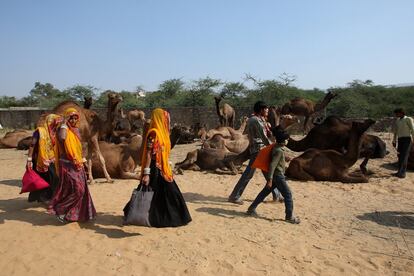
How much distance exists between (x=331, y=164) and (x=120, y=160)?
506 cm

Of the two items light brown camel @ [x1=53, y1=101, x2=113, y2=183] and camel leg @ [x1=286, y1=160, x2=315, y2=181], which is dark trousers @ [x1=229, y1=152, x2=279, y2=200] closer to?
camel leg @ [x1=286, y1=160, x2=315, y2=181]

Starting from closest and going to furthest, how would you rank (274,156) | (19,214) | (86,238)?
(86,238), (274,156), (19,214)

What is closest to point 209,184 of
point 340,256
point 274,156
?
point 274,156

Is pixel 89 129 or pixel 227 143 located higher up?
pixel 89 129

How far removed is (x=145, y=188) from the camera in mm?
5820

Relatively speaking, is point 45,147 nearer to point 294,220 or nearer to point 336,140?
point 294,220

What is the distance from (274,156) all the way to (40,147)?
4160 mm

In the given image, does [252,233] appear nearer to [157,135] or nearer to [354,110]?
[157,135]

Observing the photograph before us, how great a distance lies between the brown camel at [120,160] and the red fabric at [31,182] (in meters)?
2.73

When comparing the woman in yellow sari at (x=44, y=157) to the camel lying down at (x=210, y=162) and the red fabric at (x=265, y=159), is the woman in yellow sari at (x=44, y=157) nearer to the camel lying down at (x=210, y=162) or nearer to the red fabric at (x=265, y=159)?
the red fabric at (x=265, y=159)

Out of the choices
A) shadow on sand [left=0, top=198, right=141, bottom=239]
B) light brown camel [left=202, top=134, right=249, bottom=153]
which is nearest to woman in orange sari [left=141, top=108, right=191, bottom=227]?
shadow on sand [left=0, top=198, right=141, bottom=239]

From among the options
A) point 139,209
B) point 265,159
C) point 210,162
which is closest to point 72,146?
point 139,209

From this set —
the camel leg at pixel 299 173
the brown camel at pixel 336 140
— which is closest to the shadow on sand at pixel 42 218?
the camel leg at pixel 299 173

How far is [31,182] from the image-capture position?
699 cm
